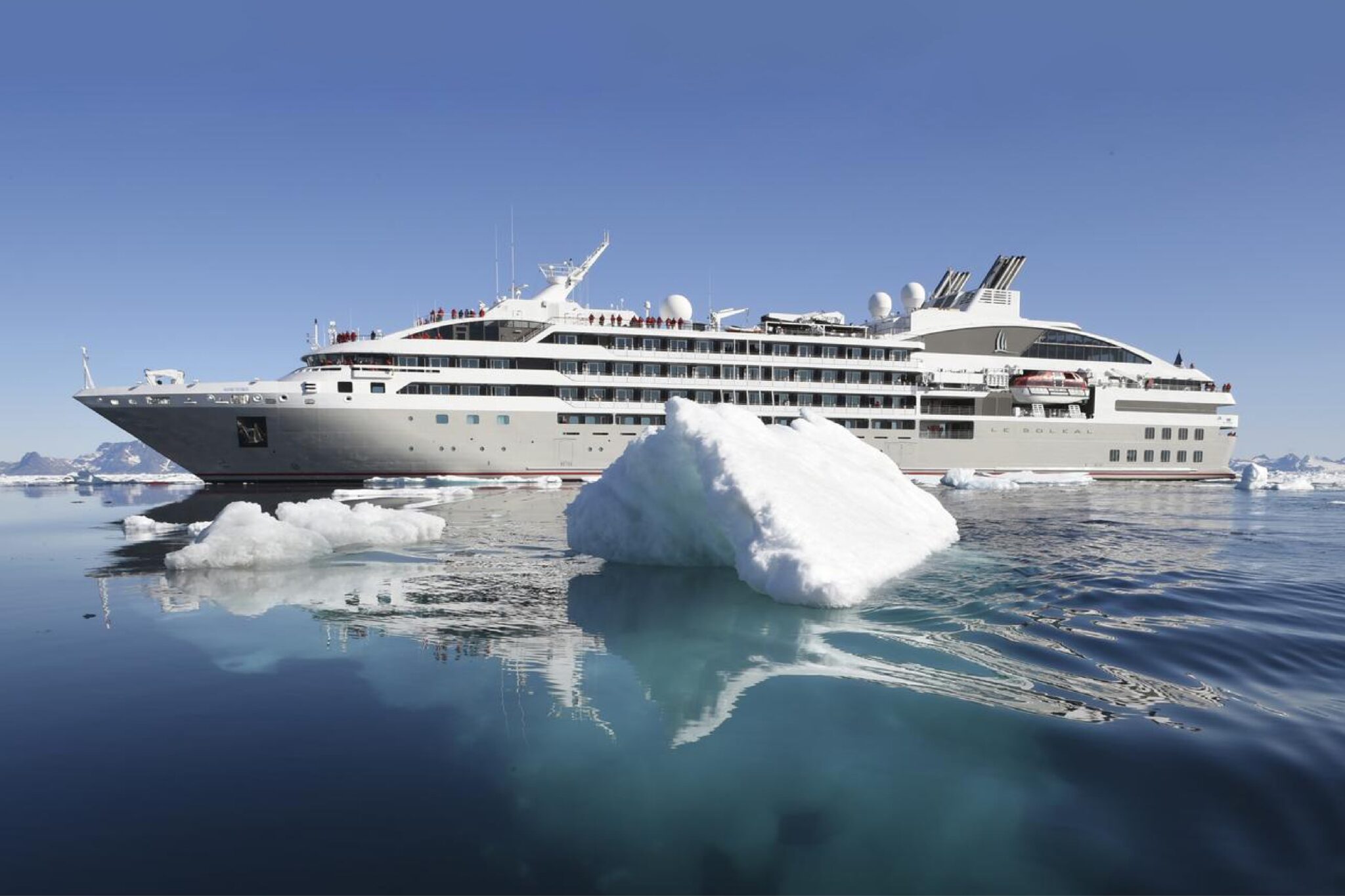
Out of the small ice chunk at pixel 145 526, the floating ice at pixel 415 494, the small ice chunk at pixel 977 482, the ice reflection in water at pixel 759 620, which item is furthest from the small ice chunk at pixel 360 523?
the small ice chunk at pixel 977 482

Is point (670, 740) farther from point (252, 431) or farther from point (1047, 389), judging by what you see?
point (1047, 389)

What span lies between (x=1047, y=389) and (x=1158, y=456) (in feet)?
44.1

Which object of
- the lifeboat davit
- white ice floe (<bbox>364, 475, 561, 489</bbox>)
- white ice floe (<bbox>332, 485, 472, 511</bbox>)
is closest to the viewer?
white ice floe (<bbox>332, 485, 472, 511</bbox>)

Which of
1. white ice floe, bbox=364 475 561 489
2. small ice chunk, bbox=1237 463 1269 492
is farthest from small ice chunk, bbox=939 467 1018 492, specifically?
white ice floe, bbox=364 475 561 489

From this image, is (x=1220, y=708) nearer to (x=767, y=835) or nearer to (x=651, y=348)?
(x=767, y=835)

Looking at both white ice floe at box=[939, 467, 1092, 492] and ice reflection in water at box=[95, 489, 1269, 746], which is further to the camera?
white ice floe at box=[939, 467, 1092, 492]

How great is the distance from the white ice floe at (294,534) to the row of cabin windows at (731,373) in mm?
26784

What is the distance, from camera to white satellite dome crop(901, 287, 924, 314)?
58.2 meters

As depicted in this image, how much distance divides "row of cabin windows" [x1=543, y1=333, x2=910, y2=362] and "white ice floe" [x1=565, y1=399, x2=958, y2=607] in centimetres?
2971

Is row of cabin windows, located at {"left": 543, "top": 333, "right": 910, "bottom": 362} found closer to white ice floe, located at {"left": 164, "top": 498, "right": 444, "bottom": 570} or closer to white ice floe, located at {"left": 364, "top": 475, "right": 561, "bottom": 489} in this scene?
white ice floe, located at {"left": 364, "top": 475, "right": 561, "bottom": 489}

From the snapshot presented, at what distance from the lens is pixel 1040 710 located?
23.7 feet

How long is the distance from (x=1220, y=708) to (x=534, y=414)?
131ft

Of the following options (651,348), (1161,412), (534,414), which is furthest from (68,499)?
(1161,412)

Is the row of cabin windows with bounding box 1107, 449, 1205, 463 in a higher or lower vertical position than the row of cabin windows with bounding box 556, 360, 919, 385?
lower
